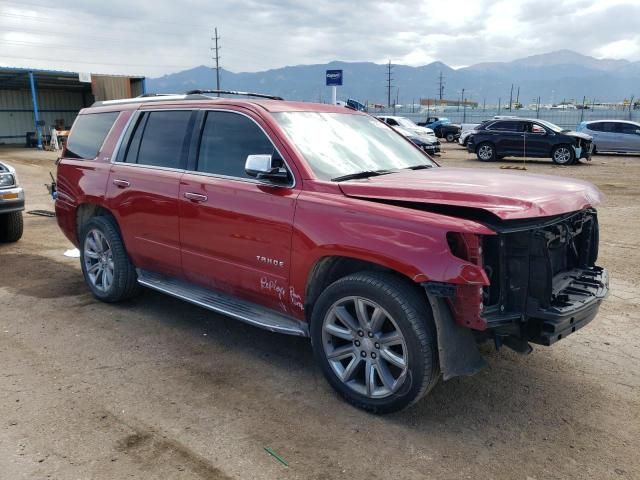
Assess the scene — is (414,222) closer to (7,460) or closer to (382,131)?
(382,131)

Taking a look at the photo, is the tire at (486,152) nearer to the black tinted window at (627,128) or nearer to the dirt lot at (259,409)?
the black tinted window at (627,128)

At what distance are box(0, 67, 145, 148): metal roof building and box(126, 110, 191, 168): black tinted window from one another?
27598mm

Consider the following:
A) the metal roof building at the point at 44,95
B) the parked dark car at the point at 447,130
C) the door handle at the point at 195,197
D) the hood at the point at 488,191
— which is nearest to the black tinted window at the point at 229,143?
the door handle at the point at 195,197

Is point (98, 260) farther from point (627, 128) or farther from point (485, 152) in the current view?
point (627, 128)

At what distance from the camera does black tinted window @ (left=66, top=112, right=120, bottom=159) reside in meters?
5.36

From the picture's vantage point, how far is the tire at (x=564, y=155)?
19.5m

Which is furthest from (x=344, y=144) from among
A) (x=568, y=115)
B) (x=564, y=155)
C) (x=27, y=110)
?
(x=568, y=115)

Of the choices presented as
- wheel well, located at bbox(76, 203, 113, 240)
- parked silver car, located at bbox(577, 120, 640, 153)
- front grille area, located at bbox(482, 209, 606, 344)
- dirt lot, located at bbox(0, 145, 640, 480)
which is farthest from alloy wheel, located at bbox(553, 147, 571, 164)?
front grille area, located at bbox(482, 209, 606, 344)

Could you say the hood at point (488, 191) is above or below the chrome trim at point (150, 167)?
below

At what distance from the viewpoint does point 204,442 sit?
9.93 feet

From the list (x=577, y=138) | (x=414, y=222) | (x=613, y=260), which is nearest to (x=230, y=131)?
(x=414, y=222)

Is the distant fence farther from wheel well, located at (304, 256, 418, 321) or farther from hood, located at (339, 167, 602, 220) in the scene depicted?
wheel well, located at (304, 256, 418, 321)

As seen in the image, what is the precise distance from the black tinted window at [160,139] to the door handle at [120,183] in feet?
0.66

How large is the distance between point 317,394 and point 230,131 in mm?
2047
